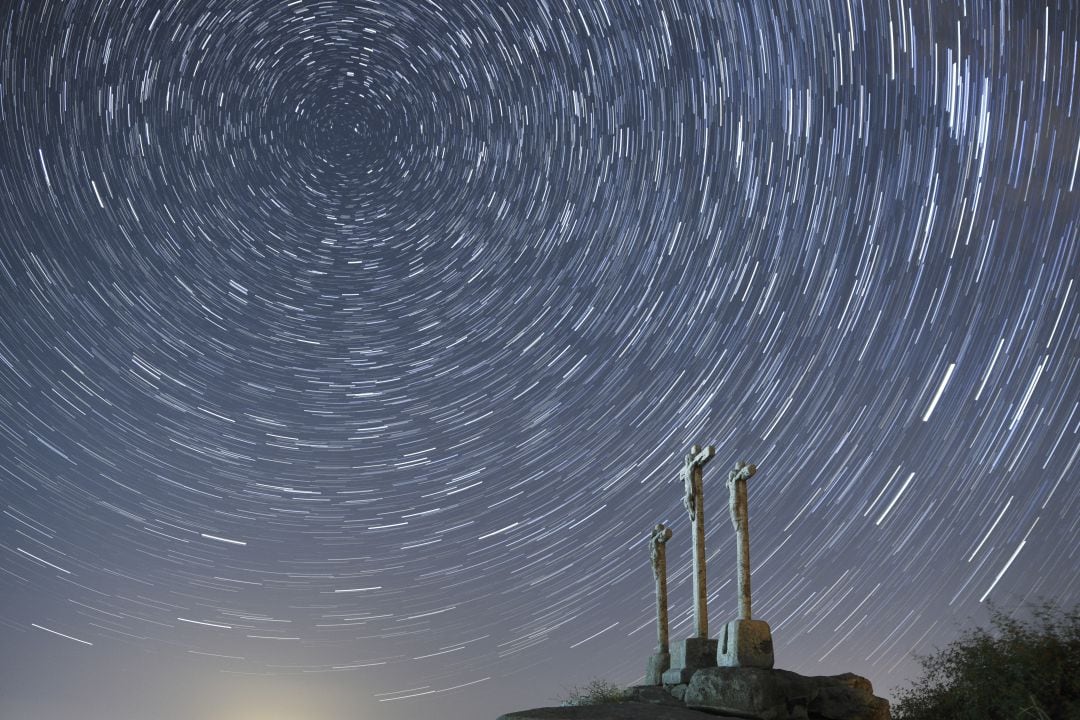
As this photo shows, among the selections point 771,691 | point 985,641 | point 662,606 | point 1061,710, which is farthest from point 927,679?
point 771,691

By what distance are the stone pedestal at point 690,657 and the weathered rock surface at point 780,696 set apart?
1880 mm

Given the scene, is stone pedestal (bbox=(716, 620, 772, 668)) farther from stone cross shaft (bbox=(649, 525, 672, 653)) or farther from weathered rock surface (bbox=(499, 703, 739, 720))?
stone cross shaft (bbox=(649, 525, 672, 653))

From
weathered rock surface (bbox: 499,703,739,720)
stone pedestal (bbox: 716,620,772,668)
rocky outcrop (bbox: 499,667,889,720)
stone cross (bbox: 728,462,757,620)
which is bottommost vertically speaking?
weathered rock surface (bbox: 499,703,739,720)

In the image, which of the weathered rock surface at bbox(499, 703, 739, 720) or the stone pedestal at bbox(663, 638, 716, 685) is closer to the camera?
the weathered rock surface at bbox(499, 703, 739, 720)

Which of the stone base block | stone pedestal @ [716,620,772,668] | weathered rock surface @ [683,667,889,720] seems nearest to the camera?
weathered rock surface @ [683,667,889,720]

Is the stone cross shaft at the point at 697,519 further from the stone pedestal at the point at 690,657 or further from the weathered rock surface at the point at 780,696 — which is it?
the weathered rock surface at the point at 780,696

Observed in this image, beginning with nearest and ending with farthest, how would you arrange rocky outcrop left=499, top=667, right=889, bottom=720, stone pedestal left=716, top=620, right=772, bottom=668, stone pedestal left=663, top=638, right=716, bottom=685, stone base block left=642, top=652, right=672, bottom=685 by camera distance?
rocky outcrop left=499, top=667, right=889, bottom=720 < stone pedestal left=716, top=620, right=772, bottom=668 < stone pedestal left=663, top=638, right=716, bottom=685 < stone base block left=642, top=652, right=672, bottom=685

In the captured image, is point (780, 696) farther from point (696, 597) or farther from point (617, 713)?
point (696, 597)

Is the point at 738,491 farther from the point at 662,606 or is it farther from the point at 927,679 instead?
the point at 927,679

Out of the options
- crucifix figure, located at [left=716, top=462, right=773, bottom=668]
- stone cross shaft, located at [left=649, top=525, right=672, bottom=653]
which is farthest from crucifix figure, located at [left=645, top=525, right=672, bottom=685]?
crucifix figure, located at [left=716, top=462, right=773, bottom=668]

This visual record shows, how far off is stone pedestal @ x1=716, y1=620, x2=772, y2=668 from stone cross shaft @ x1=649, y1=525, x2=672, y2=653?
3933 millimetres

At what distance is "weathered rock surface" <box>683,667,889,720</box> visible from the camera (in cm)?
1246

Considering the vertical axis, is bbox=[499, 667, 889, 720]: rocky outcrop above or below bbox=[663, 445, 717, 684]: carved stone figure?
below

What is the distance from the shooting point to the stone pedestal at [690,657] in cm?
1535
